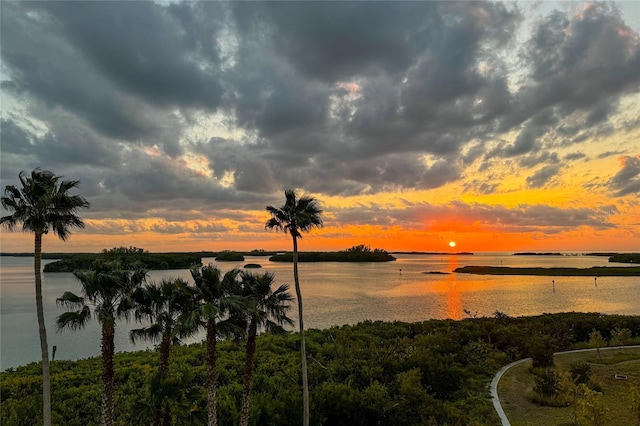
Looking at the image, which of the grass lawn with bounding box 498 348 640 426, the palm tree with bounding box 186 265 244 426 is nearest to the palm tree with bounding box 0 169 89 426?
the palm tree with bounding box 186 265 244 426

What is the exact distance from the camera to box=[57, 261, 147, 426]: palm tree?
54.1 feet

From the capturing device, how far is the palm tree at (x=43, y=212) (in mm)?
17750

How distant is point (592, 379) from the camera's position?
2441cm

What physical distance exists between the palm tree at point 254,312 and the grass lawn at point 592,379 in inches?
516

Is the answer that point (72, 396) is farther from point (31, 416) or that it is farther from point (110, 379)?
point (110, 379)

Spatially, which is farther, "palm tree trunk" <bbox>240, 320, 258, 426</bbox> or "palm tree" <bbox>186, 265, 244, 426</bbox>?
"palm tree trunk" <bbox>240, 320, 258, 426</bbox>

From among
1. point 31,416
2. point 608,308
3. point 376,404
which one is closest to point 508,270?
point 608,308

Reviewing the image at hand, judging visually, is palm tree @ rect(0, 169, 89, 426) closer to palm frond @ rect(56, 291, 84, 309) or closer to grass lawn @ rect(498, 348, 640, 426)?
palm frond @ rect(56, 291, 84, 309)

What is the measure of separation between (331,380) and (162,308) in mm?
12568

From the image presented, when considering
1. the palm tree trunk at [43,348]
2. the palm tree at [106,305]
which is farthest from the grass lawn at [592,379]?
the palm tree trunk at [43,348]

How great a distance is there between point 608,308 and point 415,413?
64.6m

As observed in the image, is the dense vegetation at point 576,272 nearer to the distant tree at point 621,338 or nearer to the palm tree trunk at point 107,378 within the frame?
the distant tree at point 621,338

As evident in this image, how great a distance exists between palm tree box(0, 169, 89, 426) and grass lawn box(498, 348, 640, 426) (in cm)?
2285

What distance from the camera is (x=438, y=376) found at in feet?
83.1
